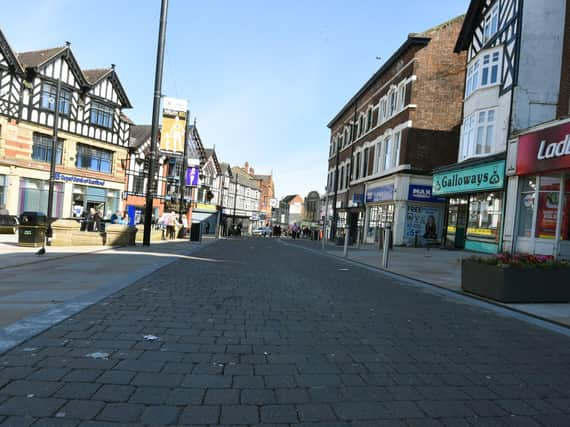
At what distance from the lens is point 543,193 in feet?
43.3

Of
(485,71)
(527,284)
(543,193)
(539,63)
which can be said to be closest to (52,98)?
(485,71)

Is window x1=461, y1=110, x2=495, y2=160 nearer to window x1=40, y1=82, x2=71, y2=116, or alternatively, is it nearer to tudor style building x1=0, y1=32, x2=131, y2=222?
tudor style building x1=0, y1=32, x2=131, y2=222

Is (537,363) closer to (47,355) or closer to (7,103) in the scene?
(47,355)

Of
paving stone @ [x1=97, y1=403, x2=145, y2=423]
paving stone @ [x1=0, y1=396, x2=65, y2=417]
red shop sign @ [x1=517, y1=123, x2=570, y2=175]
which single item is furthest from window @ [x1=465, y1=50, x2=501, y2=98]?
paving stone @ [x1=0, y1=396, x2=65, y2=417]

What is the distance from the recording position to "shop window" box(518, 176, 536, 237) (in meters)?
13.8

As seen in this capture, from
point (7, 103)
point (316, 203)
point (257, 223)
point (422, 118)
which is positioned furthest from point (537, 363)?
point (316, 203)

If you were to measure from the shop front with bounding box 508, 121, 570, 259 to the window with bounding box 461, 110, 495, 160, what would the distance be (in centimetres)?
281

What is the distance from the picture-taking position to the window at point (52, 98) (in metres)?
25.7

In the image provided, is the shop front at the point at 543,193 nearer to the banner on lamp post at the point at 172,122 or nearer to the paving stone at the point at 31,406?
the banner on lamp post at the point at 172,122

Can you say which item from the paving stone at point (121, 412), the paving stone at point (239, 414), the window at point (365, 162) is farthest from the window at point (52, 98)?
the paving stone at point (239, 414)

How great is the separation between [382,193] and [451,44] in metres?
9.70

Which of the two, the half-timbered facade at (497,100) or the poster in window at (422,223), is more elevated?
the half-timbered facade at (497,100)

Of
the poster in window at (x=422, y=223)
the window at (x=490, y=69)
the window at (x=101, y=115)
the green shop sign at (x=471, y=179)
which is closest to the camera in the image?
the green shop sign at (x=471, y=179)

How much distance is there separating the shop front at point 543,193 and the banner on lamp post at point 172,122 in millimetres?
12979
